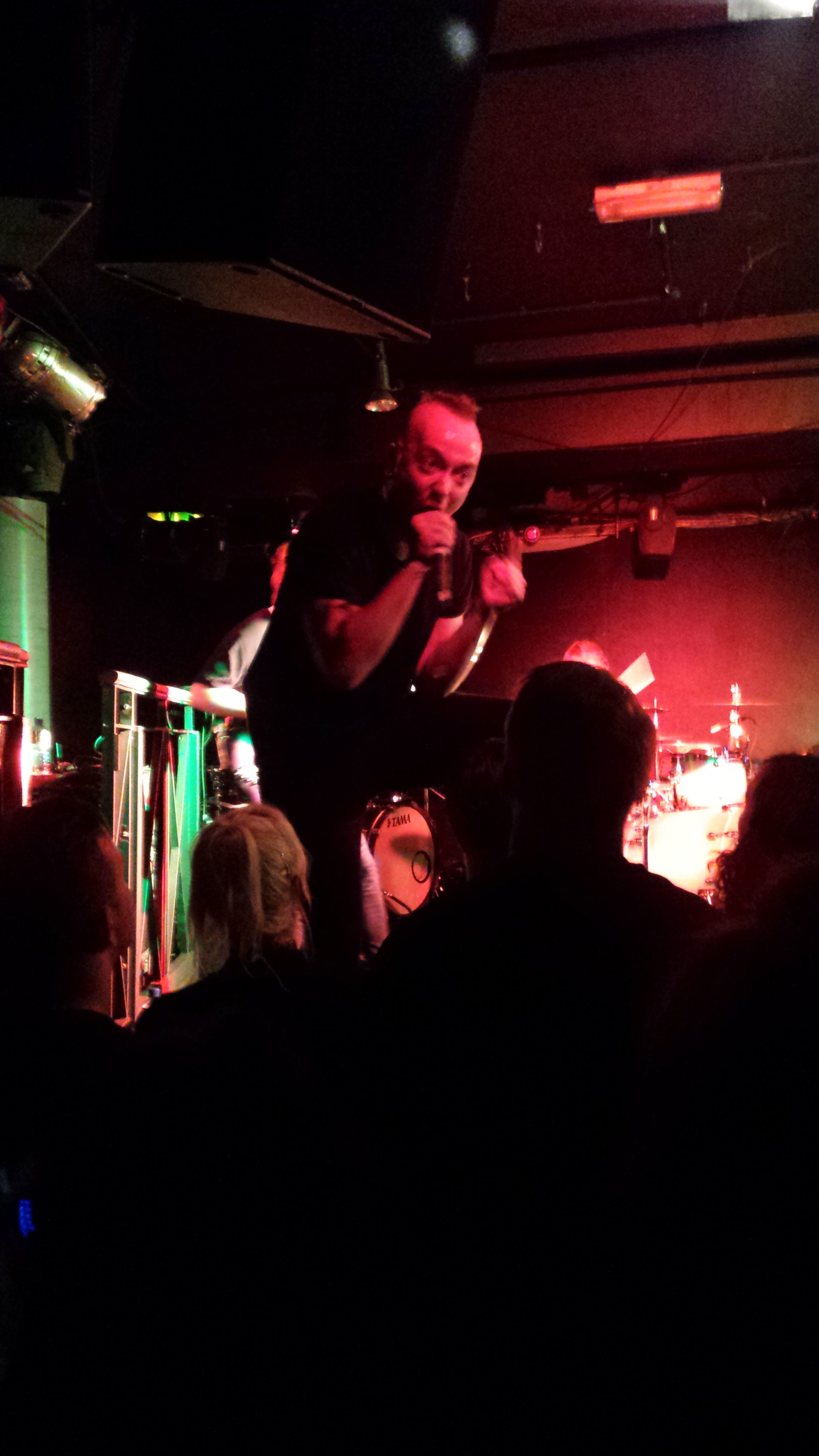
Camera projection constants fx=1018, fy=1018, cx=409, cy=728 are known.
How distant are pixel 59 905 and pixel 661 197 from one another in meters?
4.49

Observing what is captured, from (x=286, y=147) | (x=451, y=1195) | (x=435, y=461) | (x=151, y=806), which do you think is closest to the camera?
(x=451, y=1195)

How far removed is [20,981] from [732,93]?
440cm

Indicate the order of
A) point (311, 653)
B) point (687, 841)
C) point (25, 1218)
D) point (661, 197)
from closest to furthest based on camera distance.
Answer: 1. point (25, 1218)
2. point (311, 653)
3. point (661, 197)
4. point (687, 841)

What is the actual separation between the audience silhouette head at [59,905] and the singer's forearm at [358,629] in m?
0.58

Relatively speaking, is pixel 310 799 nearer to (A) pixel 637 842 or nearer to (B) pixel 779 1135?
(B) pixel 779 1135

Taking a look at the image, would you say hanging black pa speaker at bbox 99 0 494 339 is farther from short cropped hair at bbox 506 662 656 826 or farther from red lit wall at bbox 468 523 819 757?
red lit wall at bbox 468 523 819 757

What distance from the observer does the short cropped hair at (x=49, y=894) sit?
3.80ft

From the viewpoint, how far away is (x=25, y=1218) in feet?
3.53

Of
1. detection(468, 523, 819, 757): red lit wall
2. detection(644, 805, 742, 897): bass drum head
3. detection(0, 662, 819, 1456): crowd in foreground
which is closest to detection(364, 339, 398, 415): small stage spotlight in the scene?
detection(644, 805, 742, 897): bass drum head

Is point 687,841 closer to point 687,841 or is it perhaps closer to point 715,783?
point 687,841

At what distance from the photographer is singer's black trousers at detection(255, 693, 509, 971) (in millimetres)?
1842

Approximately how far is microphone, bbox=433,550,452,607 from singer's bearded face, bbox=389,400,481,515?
0.10 meters

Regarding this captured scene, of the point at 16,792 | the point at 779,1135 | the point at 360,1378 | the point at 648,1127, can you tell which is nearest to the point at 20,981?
the point at 360,1378

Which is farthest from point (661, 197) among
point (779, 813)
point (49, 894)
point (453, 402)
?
point (49, 894)
